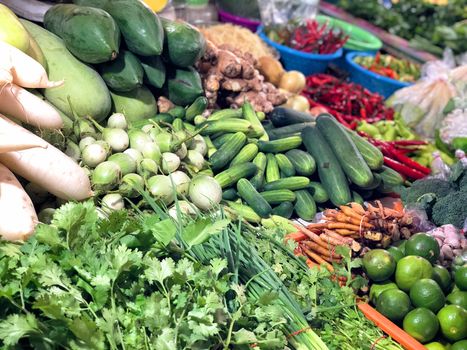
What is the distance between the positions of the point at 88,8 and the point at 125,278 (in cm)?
170

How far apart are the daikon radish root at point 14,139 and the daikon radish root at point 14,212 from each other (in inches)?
4.6

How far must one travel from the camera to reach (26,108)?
1868 millimetres

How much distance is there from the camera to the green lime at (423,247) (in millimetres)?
2084

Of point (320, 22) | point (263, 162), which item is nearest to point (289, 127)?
point (263, 162)

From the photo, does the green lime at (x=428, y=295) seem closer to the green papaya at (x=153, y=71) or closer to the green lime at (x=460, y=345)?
the green lime at (x=460, y=345)

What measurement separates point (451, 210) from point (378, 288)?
0.81m

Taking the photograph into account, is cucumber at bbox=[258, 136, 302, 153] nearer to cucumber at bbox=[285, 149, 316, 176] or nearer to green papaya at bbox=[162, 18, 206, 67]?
→ cucumber at bbox=[285, 149, 316, 176]

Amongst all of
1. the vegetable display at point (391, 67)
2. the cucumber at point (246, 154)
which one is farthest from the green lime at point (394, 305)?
the vegetable display at point (391, 67)

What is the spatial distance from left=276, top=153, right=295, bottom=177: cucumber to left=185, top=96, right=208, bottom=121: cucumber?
0.53 meters

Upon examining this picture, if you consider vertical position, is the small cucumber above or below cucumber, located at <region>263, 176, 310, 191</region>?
above

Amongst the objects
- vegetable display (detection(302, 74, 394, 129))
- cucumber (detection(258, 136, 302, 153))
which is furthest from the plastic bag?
cucumber (detection(258, 136, 302, 153))

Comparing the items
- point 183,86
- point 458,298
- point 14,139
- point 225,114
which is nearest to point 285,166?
point 225,114

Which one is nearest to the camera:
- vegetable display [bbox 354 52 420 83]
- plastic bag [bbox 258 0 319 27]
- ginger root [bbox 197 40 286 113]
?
ginger root [bbox 197 40 286 113]

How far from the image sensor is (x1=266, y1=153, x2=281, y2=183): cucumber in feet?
8.76
